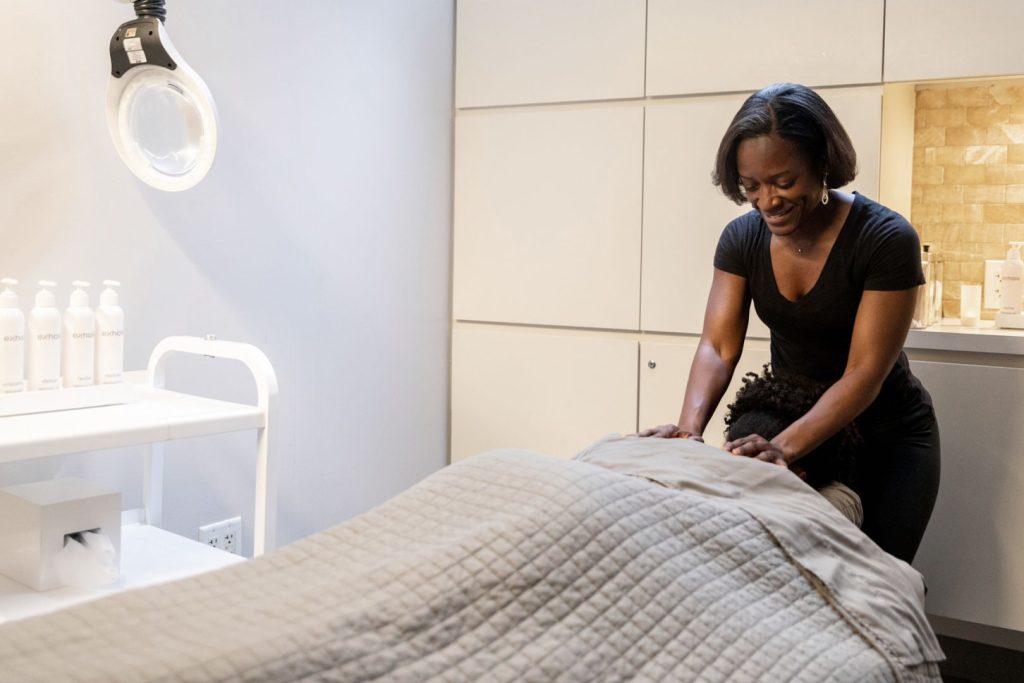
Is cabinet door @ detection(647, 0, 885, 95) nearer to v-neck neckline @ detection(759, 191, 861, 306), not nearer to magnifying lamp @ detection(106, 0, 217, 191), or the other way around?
v-neck neckline @ detection(759, 191, 861, 306)

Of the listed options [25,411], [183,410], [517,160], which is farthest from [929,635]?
[517,160]

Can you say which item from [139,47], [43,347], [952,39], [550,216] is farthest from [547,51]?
[43,347]

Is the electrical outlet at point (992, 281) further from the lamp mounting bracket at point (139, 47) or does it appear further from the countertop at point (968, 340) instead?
the lamp mounting bracket at point (139, 47)

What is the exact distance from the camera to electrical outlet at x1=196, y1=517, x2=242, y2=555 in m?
2.29

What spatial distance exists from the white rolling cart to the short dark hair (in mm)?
926

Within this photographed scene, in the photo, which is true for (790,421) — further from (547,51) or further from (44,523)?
(547,51)

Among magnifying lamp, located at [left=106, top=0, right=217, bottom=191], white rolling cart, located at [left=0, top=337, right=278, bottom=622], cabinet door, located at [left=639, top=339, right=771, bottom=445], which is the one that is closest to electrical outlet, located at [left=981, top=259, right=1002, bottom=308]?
cabinet door, located at [left=639, top=339, right=771, bottom=445]

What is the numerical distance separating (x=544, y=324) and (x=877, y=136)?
1.05 metres

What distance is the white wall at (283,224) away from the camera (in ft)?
6.30

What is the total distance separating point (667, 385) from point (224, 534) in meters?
1.22

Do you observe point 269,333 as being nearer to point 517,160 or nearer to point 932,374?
point 517,160

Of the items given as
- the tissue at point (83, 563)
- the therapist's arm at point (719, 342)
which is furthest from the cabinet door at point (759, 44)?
the tissue at point (83, 563)

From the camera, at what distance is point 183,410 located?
5.61 feet

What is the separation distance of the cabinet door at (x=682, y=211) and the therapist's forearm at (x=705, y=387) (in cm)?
72
